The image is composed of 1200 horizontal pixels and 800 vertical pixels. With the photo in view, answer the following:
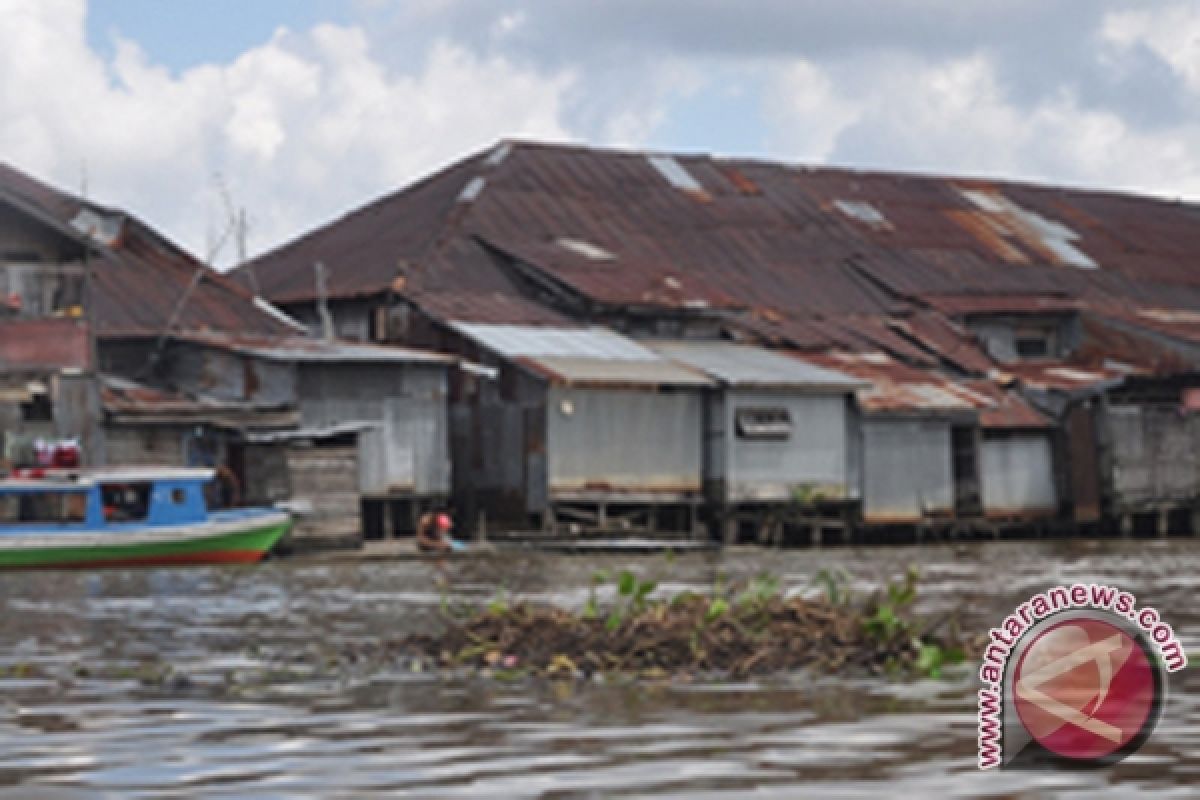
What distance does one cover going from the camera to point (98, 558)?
2836 centimetres

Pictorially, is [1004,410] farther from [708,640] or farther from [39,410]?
[708,640]

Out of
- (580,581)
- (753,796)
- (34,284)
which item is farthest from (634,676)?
(34,284)

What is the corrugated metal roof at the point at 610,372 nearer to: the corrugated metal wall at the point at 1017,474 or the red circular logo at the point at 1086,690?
the corrugated metal wall at the point at 1017,474

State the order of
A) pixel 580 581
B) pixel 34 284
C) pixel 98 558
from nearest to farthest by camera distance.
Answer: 1. pixel 580 581
2. pixel 98 558
3. pixel 34 284

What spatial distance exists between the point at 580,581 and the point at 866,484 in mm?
15399

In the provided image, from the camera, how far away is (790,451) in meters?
40.1

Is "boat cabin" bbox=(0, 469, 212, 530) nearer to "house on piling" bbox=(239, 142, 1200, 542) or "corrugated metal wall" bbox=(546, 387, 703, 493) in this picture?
"corrugated metal wall" bbox=(546, 387, 703, 493)

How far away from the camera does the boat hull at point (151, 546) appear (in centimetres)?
2794

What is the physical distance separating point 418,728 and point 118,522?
18.5 meters

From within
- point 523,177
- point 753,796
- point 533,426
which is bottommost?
point 753,796

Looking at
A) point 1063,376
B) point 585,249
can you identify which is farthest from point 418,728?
point 1063,376

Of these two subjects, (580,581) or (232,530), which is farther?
(232,530)

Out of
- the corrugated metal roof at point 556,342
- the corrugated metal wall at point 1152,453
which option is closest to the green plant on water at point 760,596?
the corrugated metal roof at point 556,342

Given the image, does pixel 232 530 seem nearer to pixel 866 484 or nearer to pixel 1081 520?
pixel 866 484
